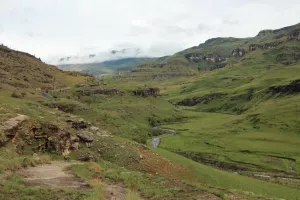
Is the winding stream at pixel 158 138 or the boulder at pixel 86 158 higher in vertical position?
the boulder at pixel 86 158

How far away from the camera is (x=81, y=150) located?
144ft

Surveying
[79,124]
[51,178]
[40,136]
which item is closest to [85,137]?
[79,124]

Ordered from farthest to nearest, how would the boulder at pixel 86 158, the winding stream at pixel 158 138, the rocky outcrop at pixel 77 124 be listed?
1. the winding stream at pixel 158 138
2. the rocky outcrop at pixel 77 124
3. the boulder at pixel 86 158

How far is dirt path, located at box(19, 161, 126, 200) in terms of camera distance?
24562mm

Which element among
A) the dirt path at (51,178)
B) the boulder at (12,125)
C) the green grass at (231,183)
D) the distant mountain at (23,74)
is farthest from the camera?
the distant mountain at (23,74)

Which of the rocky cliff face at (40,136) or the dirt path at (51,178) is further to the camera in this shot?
the rocky cliff face at (40,136)

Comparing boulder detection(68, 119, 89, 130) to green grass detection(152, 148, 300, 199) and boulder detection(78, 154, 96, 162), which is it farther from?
green grass detection(152, 148, 300, 199)

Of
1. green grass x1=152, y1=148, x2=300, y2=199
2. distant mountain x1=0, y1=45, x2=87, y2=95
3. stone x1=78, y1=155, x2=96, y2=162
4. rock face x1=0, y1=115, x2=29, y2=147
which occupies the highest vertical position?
distant mountain x1=0, y1=45, x2=87, y2=95

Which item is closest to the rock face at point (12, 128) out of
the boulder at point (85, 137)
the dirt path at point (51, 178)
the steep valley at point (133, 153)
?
the steep valley at point (133, 153)

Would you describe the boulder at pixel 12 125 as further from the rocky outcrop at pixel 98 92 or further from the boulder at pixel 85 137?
the rocky outcrop at pixel 98 92

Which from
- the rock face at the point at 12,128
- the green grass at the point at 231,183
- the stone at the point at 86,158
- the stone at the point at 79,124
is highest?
the rock face at the point at 12,128

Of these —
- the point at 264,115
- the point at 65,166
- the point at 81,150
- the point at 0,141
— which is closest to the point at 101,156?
the point at 81,150

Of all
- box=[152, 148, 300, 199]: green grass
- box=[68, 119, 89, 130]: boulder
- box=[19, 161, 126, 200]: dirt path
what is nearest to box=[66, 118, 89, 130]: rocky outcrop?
box=[68, 119, 89, 130]: boulder

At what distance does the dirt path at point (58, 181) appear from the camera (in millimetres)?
24562
